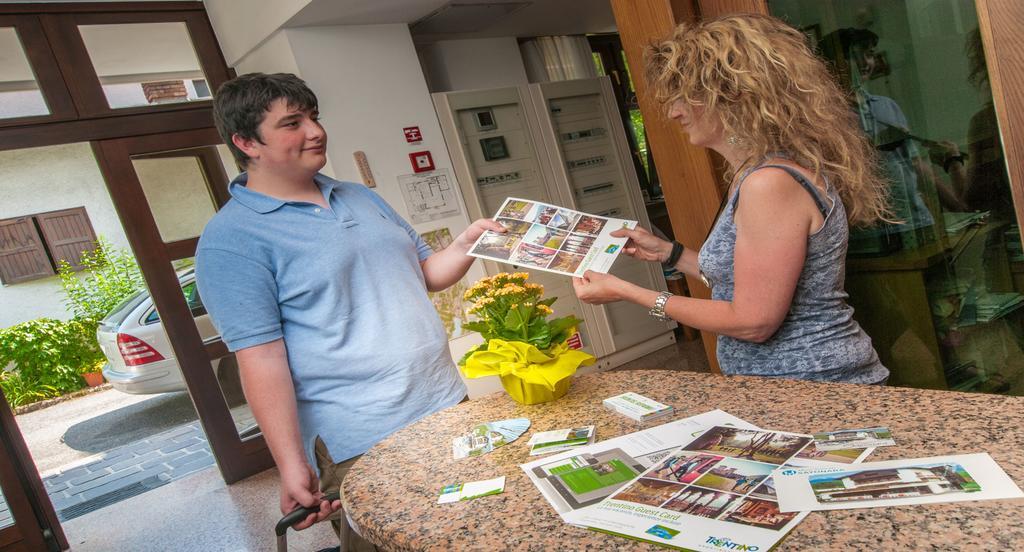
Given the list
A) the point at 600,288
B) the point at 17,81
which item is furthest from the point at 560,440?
the point at 17,81

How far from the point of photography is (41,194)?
940cm

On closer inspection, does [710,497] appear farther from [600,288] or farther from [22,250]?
[22,250]

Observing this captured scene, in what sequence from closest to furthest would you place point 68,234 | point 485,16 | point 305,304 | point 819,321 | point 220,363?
point 819,321, point 305,304, point 220,363, point 485,16, point 68,234

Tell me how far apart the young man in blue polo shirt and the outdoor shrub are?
8525mm

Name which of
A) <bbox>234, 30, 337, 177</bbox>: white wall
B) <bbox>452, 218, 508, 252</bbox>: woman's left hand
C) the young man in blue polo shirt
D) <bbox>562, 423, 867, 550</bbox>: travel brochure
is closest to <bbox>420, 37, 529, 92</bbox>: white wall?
<bbox>234, 30, 337, 177</bbox>: white wall

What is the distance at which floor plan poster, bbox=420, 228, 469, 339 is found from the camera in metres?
4.00

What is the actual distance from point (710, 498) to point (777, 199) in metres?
0.58

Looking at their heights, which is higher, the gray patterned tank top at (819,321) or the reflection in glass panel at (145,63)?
the reflection in glass panel at (145,63)

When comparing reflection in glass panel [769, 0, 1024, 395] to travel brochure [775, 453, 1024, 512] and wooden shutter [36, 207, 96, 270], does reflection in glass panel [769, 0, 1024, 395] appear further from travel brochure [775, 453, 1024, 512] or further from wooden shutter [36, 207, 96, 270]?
wooden shutter [36, 207, 96, 270]

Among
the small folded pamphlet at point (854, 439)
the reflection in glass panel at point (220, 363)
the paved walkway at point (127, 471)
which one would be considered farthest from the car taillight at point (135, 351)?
the small folded pamphlet at point (854, 439)

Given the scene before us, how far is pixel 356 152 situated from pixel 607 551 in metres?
3.26

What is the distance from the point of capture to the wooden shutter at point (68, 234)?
371 inches

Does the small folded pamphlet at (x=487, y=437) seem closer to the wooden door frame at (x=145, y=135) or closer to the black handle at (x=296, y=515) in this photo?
the black handle at (x=296, y=515)

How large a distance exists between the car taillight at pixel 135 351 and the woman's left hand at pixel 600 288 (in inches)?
206
